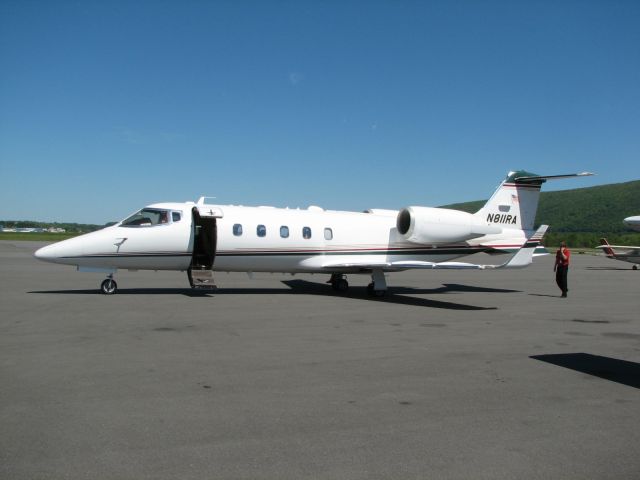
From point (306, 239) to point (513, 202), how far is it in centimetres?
800

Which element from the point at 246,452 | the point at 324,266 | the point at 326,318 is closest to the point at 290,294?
the point at 324,266

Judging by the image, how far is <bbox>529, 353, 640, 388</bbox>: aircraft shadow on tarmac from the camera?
23.4ft

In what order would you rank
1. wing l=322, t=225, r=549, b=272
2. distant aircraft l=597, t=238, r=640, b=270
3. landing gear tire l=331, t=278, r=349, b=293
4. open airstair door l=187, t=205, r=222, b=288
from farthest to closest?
1. distant aircraft l=597, t=238, r=640, b=270
2. landing gear tire l=331, t=278, r=349, b=293
3. open airstair door l=187, t=205, r=222, b=288
4. wing l=322, t=225, r=549, b=272

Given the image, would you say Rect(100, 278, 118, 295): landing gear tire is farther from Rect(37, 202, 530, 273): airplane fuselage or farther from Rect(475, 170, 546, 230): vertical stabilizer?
Rect(475, 170, 546, 230): vertical stabilizer

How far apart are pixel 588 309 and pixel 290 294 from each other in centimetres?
859

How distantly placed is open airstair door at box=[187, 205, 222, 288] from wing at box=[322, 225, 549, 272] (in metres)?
3.63

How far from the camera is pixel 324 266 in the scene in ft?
56.3

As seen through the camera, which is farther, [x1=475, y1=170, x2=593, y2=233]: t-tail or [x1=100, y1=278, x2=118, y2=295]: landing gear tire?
[x1=475, y1=170, x2=593, y2=233]: t-tail

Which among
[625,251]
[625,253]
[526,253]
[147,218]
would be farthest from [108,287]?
[625,251]

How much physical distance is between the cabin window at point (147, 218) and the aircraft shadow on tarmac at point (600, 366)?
1100cm

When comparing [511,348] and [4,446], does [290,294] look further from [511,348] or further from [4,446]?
[4,446]

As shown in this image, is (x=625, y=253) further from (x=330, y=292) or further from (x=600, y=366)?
(x=600, y=366)

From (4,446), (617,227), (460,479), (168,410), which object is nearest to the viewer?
(460,479)

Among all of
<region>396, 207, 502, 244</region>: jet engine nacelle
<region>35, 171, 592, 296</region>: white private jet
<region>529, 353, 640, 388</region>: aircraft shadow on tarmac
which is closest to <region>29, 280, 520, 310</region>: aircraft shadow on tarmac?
<region>35, 171, 592, 296</region>: white private jet
